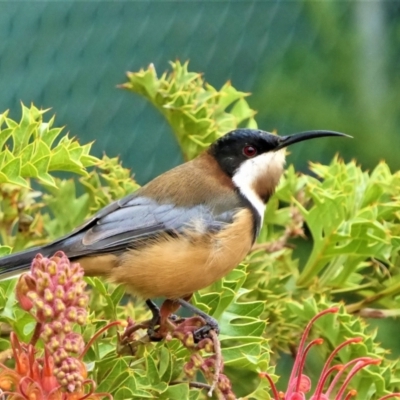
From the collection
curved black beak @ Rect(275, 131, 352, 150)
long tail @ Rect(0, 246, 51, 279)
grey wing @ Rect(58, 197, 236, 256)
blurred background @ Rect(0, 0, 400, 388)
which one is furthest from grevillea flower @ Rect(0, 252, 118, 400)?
blurred background @ Rect(0, 0, 400, 388)

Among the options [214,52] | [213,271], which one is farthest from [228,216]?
[214,52]

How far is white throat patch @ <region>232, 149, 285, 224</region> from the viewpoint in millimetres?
1869

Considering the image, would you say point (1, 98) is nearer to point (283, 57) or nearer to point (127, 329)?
point (283, 57)

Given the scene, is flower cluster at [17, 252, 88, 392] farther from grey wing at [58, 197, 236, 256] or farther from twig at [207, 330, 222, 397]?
grey wing at [58, 197, 236, 256]

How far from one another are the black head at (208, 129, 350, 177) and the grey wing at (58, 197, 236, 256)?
6.1 inches

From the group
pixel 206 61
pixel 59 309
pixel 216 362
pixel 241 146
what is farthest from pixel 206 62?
pixel 59 309

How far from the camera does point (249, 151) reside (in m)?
1.90

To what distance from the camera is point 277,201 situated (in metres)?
1.99

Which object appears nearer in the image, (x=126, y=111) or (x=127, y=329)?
(x=127, y=329)

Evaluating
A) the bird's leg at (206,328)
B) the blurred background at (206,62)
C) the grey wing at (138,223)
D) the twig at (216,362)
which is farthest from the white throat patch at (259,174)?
the blurred background at (206,62)

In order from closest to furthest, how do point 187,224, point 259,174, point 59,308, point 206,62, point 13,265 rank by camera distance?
point 59,308, point 13,265, point 187,224, point 259,174, point 206,62

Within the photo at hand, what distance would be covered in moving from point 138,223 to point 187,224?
0.32 feet

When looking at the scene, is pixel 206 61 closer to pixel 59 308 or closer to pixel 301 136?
pixel 301 136

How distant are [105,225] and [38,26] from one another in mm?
2366
